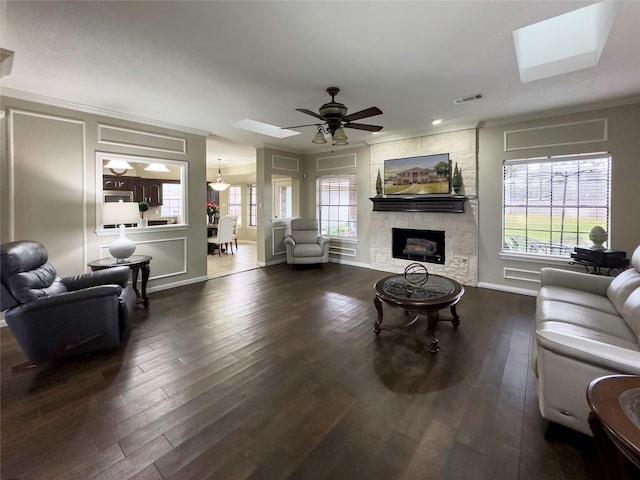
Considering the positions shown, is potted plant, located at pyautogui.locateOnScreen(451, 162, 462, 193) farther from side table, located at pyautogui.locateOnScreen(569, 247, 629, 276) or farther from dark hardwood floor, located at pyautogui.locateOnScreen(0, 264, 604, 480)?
dark hardwood floor, located at pyautogui.locateOnScreen(0, 264, 604, 480)

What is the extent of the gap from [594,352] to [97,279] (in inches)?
163

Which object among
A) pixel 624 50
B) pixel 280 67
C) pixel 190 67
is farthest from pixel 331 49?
pixel 624 50

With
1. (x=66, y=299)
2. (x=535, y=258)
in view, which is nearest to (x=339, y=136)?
(x=66, y=299)

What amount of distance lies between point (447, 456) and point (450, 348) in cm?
135

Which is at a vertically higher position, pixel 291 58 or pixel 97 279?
pixel 291 58

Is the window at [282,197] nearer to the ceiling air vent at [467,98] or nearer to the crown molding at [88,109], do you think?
the crown molding at [88,109]

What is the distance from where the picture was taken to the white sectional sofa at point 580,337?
5.02ft

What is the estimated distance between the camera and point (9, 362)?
259 centimetres

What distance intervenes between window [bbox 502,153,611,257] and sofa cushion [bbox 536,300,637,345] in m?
2.37

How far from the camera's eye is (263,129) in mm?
5543

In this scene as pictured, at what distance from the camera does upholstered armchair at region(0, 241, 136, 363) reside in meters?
2.35

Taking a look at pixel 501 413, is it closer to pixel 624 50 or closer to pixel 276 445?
pixel 276 445

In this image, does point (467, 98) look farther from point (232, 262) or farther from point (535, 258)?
point (232, 262)

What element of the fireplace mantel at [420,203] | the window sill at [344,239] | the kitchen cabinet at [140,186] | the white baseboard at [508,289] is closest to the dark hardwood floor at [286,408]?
the white baseboard at [508,289]
